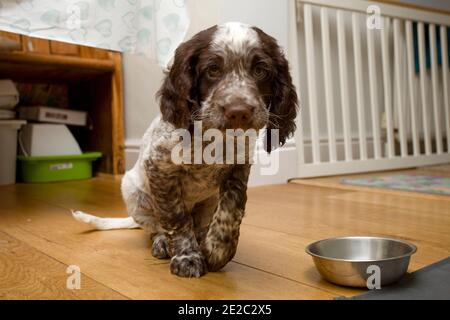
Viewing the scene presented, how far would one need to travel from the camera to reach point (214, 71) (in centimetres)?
132

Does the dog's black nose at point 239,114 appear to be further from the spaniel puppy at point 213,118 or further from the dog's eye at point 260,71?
the dog's eye at point 260,71

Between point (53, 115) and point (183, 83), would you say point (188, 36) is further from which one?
point (183, 83)

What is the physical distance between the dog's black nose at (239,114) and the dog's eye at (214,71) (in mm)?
143

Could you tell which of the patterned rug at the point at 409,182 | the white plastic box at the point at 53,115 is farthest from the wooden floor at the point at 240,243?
the white plastic box at the point at 53,115

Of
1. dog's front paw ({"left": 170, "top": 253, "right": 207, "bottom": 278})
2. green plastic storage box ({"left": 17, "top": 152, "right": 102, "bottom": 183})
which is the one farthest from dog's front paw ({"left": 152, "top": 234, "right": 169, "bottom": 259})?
green plastic storage box ({"left": 17, "top": 152, "right": 102, "bottom": 183})

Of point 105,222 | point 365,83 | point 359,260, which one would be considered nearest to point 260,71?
point 359,260

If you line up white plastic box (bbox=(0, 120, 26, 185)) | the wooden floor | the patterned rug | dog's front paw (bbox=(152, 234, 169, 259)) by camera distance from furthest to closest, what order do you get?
white plastic box (bbox=(0, 120, 26, 185)) < the patterned rug < dog's front paw (bbox=(152, 234, 169, 259)) < the wooden floor

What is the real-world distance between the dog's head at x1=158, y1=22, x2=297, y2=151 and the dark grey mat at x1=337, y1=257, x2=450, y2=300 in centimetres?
49

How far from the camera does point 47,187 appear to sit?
11.3 feet

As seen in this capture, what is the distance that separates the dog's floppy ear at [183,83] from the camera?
1347 millimetres

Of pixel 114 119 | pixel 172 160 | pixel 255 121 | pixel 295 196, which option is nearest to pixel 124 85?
pixel 114 119

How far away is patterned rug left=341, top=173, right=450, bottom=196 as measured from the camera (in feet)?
9.32

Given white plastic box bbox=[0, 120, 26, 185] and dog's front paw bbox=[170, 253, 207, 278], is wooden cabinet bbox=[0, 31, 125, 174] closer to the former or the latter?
white plastic box bbox=[0, 120, 26, 185]

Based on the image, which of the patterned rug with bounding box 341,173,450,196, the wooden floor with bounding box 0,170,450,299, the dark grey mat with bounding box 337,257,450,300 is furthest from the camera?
the patterned rug with bounding box 341,173,450,196
